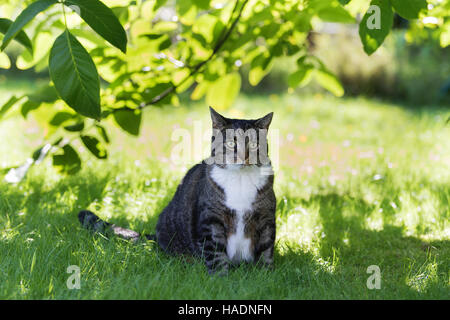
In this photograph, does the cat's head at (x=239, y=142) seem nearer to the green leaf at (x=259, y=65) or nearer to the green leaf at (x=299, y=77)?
the green leaf at (x=299, y=77)

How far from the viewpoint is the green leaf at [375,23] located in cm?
225

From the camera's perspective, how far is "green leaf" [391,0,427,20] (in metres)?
2.21

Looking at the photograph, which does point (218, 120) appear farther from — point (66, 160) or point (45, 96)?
point (66, 160)

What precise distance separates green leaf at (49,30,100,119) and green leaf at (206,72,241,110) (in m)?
1.61

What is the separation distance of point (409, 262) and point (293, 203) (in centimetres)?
113

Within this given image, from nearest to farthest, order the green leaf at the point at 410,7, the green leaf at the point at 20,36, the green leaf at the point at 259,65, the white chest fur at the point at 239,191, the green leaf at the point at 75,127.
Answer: the green leaf at the point at 410,7 < the green leaf at the point at 20,36 < the white chest fur at the point at 239,191 < the green leaf at the point at 75,127 < the green leaf at the point at 259,65

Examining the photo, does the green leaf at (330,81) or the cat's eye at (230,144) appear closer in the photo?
the cat's eye at (230,144)

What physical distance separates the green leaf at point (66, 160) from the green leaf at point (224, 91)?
1.03 m

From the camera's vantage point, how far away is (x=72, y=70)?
203 cm

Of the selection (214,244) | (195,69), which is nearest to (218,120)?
(214,244)

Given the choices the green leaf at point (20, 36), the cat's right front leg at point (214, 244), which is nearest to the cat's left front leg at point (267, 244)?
the cat's right front leg at point (214, 244)

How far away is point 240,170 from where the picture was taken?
2762 mm

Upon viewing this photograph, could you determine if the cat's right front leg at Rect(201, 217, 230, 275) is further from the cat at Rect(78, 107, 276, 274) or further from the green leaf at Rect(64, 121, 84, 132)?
the green leaf at Rect(64, 121, 84, 132)
